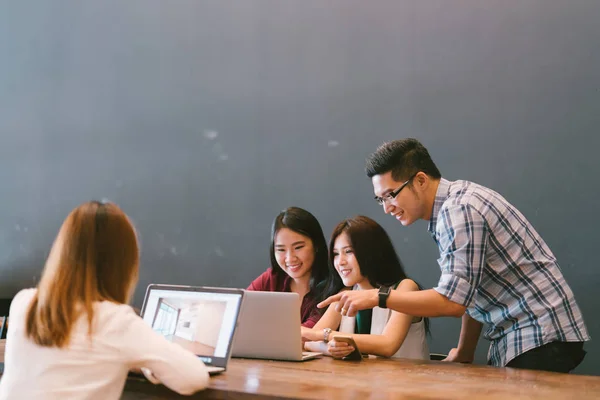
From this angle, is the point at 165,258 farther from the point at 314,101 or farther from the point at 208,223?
the point at 314,101

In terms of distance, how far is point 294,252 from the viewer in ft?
9.64

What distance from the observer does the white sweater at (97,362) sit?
1486 millimetres

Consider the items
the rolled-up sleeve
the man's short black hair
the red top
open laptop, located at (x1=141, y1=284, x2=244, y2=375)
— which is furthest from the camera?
the red top

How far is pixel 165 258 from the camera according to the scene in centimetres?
388

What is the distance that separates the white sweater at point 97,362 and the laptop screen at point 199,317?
0.32 metres

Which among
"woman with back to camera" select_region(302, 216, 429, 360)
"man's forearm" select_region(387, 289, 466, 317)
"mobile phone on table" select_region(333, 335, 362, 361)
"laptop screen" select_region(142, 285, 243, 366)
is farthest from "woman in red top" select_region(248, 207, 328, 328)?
"laptop screen" select_region(142, 285, 243, 366)

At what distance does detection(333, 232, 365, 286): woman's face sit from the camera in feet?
8.74

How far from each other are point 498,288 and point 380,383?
725mm

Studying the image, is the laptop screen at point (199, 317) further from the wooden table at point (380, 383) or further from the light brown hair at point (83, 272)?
the light brown hair at point (83, 272)

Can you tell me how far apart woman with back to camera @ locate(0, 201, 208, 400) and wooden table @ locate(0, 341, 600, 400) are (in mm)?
151

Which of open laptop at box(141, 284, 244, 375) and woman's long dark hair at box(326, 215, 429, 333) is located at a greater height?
woman's long dark hair at box(326, 215, 429, 333)

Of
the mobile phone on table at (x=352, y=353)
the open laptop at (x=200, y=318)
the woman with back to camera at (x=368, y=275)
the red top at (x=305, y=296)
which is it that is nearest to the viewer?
the open laptop at (x=200, y=318)

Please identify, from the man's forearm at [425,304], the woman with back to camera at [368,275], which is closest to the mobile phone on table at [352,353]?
the man's forearm at [425,304]

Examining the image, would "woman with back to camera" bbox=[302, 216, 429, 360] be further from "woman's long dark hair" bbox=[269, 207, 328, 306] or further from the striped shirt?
the striped shirt
